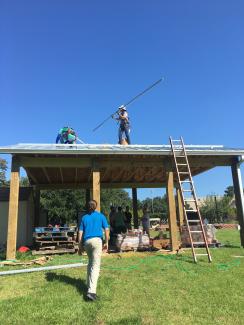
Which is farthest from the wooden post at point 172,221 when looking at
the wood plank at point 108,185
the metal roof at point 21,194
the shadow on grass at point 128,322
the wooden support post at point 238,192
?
the metal roof at point 21,194

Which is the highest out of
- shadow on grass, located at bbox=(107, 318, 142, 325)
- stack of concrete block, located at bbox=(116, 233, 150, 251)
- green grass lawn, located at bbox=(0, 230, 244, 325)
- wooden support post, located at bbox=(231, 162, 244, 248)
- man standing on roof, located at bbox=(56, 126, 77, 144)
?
man standing on roof, located at bbox=(56, 126, 77, 144)

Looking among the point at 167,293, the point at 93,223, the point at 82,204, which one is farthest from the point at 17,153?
the point at 82,204

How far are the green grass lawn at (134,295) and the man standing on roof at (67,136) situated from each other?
5985 mm

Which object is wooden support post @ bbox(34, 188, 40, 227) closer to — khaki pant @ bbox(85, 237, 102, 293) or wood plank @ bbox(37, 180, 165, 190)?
wood plank @ bbox(37, 180, 165, 190)

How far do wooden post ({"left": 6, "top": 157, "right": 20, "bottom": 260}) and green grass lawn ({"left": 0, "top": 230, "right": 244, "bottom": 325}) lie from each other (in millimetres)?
3092

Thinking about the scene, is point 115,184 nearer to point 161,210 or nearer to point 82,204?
point 82,204

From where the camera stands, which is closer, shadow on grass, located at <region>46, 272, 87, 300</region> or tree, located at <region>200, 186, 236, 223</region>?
shadow on grass, located at <region>46, 272, 87, 300</region>

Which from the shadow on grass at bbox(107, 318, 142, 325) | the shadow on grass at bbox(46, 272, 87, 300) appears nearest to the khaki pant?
the shadow on grass at bbox(46, 272, 87, 300)

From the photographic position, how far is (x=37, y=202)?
17.5 m

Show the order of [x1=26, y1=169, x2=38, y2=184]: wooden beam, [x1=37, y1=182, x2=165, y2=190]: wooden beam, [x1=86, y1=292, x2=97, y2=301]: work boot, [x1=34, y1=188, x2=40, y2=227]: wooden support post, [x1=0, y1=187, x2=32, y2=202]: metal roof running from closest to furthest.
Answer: [x1=86, y1=292, x2=97, y2=301]: work boot → [x1=26, y1=169, x2=38, y2=184]: wooden beam → [x1=0, y1=187, x2=32, y2=202]: metal roof → [x1=34, y1=188, x2=40, y2=227]: wooden support post → [x1=37, y1=182, x2=165, y2=190]: wooden beam

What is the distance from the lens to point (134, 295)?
6.00 meters

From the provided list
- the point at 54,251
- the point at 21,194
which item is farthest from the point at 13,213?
the point at 21,194

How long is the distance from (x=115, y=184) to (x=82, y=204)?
77.5 feet

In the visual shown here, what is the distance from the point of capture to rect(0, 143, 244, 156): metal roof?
11125 mm
